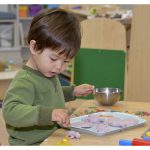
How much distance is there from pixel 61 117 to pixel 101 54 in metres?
0.97

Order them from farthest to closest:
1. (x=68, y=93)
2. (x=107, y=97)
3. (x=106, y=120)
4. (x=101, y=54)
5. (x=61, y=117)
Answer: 1. (x=101, y=54)
2. (x=68, y=93)
3. (x=107, y=97)
4. (x=106, y=120)
5. (x=61, y=117)

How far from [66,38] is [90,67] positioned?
0.82 metres

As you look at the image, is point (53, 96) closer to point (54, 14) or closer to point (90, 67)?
point (54, 14)

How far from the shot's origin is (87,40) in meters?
1.93

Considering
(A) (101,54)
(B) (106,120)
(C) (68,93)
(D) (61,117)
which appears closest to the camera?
(D) (61,117)

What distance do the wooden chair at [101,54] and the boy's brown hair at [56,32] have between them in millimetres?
765

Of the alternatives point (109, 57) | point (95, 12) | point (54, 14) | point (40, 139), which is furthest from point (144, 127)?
point (95, 12)

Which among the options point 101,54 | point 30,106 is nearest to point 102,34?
point 101,54

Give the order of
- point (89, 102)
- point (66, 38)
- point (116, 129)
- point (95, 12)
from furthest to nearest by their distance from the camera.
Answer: point (95, 12) → point (89, 102) → point (66, 38) → point (116, 129)

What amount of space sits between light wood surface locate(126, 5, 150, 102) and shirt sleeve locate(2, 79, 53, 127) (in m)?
0.97

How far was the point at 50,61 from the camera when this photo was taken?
3.60 ft

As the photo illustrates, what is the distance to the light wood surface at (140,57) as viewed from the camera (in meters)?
1.91

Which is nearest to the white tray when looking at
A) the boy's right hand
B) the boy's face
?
the boy's right hand

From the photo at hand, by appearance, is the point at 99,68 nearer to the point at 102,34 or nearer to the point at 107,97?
the point at 102,34
